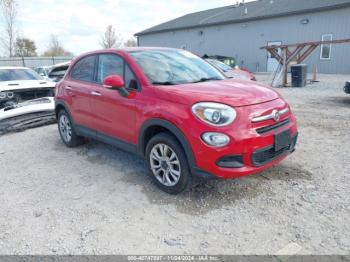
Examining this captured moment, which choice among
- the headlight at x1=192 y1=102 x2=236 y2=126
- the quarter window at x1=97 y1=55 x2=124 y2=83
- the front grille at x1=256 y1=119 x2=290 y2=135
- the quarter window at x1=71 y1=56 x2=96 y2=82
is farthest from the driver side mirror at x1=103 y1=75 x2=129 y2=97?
the front grille at x1=256 y1=119 x2=290 y2=135

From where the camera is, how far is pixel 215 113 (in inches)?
118

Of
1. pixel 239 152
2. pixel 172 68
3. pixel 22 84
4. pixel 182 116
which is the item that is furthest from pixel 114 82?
pixel 22 84

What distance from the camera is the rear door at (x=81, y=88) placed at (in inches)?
182

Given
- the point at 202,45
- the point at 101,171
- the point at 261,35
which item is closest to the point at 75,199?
the point at 101,171

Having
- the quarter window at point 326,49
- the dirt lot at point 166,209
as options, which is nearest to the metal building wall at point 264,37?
the quarter window at point 326,49

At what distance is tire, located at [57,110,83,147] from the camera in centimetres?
534

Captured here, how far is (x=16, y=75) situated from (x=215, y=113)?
7.00 m

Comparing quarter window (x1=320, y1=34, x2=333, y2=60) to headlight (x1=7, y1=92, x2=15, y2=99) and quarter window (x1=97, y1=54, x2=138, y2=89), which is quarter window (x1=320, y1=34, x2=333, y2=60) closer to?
quarter window (x1=97, y1=54, x2=138, y2=89)

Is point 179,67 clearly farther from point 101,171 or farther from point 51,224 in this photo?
point 51,224

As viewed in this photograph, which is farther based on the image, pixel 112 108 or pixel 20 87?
pixel 20 87

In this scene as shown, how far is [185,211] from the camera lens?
318 centimetres

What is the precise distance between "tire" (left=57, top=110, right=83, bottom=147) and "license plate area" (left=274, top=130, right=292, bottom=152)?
3.54 meters

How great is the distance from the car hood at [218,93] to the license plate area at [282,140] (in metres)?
0.42

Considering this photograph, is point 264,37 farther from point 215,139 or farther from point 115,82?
point 215,139
